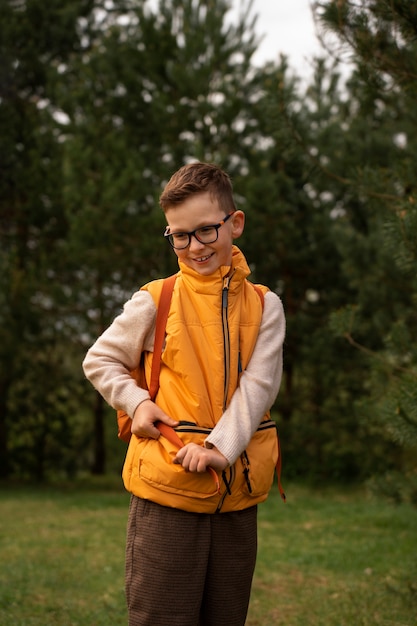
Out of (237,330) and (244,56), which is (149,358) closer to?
(237,330)

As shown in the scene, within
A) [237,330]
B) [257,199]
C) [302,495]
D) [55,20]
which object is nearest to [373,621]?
[237,330]

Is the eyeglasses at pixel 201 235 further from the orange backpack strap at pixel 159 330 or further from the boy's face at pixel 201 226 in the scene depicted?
the orange backpack strap at pixel 159 330

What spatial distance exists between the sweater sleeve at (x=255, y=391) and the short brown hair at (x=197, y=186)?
1.20 feet

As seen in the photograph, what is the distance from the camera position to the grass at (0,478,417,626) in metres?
4.05

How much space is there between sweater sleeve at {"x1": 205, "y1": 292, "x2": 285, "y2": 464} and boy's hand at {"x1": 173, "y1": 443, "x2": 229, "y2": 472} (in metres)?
0.02

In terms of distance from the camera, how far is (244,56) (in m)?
10.2

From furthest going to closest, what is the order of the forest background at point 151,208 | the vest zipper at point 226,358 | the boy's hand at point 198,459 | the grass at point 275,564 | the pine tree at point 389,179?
1. the forest background at point 151,208
2. the grass at point 275,564
3. the pine tree at point 389,179
4. the vest zipper at point 226,358
5. the boy's hand at point 198,459

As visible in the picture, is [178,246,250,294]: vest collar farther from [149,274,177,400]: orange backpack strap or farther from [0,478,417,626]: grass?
[0,478,417,626]: grass

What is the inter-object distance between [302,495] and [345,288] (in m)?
2.99

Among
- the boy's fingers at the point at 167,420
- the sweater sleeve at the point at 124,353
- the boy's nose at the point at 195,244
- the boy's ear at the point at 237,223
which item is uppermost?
the boy's ear at the point at 237,223

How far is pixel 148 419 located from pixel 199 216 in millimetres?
617

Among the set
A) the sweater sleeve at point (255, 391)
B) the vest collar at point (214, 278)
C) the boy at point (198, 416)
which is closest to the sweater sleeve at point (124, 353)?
the boy at point (198, 416)

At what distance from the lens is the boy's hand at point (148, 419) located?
7.28ft

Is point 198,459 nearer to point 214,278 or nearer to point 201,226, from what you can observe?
point 214,278
